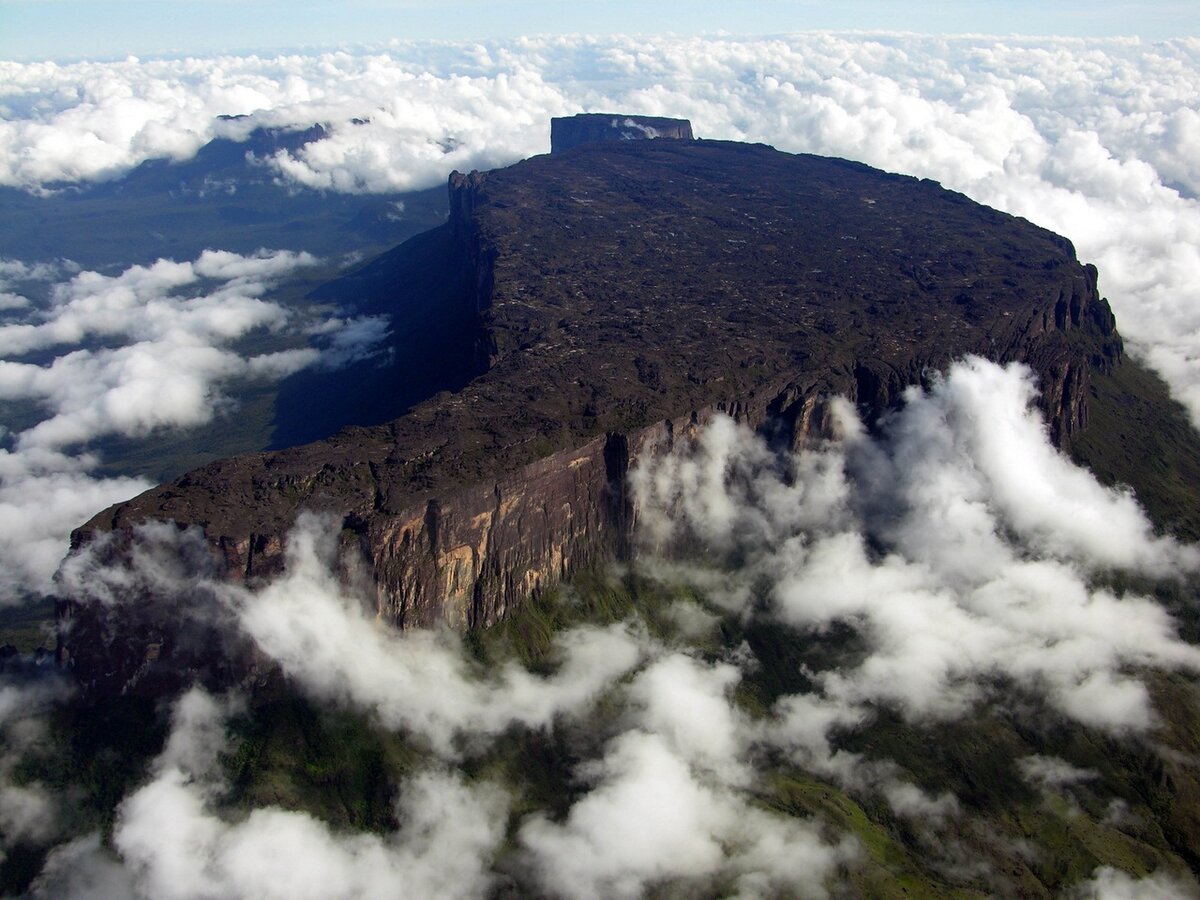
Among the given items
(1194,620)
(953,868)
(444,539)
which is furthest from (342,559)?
(1194,620)

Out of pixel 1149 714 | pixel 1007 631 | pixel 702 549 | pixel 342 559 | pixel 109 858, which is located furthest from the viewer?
pixel 702 549

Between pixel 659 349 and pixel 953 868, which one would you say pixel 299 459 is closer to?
pixel 659 349

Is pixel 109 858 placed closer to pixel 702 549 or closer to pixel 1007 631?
pixel 702 549

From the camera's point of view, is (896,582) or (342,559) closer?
(342,559)

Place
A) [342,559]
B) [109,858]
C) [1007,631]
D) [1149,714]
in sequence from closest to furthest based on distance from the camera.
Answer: [109,858] < [342,559] < [1149,714] < [1007,631]

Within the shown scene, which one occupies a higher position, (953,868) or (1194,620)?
(1194,620)

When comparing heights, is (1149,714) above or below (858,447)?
below

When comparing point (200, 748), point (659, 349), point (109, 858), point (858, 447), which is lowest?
point (109, 858)

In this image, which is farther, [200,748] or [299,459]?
[299,459]

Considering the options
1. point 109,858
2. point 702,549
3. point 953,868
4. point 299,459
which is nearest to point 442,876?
point 109,858
